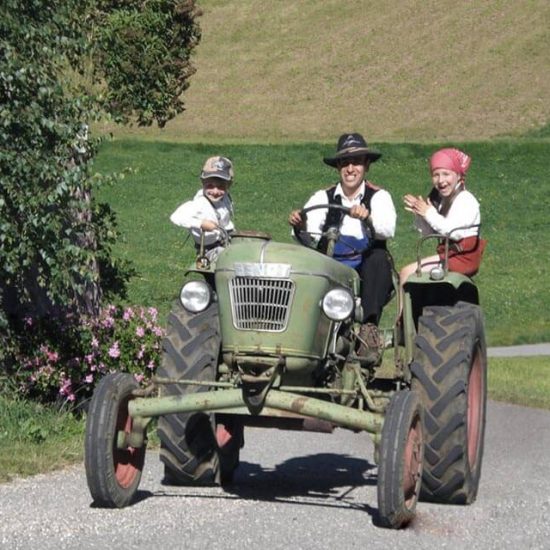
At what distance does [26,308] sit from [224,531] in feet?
16.5

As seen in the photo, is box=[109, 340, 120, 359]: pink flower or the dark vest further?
box=[109, 340, 120, 359]: pink flower

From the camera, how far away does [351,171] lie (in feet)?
32.9

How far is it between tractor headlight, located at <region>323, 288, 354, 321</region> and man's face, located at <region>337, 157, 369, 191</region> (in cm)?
145

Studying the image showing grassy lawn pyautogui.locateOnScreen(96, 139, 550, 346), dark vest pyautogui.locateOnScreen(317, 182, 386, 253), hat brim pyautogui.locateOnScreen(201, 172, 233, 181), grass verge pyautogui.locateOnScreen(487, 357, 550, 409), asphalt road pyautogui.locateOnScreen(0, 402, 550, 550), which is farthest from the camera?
grassy lawn pyautogui.locateOnScreen(96, 139, 550, 346)

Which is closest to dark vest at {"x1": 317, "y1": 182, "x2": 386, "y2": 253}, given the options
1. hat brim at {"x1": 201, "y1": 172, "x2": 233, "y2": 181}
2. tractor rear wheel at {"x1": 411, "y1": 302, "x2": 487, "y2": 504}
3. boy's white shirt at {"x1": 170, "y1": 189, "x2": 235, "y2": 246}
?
tractor rear wheel at {"x1": 411, "y1": 302, "x2": 487, "y2": 504}

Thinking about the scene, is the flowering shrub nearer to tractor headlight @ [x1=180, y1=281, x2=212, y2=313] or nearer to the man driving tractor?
the man driving tractor

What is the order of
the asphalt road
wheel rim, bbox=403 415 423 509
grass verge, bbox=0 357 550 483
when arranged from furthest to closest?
grass verge, bbox=0 357 550 483
wheel rim, bbox=403 415 423 509
the asphalt road

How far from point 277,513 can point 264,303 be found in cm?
113

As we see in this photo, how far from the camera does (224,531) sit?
315 inches

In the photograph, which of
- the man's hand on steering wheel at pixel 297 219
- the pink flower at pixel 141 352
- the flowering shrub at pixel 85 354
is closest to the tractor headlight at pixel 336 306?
the man's hand on steering wheel at pixel 297 219

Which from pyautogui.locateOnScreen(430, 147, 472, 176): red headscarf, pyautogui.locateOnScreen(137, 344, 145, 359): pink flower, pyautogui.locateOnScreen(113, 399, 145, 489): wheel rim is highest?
pyautogui.locateOnScreen(430, 147, 472, 176): red headscarf

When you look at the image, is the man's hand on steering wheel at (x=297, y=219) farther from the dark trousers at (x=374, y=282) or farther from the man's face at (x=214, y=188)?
the man's face at (x=214, y=188)

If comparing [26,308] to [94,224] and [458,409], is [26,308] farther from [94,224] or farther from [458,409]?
[458,409]

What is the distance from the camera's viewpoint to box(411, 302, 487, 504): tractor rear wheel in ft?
29.7
